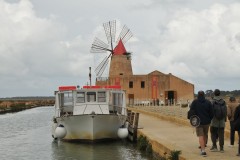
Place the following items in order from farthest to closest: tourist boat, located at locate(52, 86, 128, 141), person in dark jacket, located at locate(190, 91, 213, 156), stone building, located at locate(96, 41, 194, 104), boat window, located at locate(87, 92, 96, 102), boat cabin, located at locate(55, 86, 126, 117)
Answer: stone building, located at locate(96, 41, 194, 104), boat window, located at locate(87, 92, 96, 102), boat cabin, located at locate(55, 86, 126, 117), tourist boat, located at locate(52, 86, 128, 141), person in dark jacket, located at locate(190, 91, 213, 156)

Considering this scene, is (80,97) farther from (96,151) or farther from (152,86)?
(152,86)

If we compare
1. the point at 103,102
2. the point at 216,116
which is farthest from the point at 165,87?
the point at 216,116

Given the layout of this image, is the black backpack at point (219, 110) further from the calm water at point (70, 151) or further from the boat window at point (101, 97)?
the boat window at point (101, 97)

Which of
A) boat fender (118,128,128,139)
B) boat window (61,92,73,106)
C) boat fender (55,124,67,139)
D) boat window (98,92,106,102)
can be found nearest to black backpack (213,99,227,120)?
boat fender (118,128,128,139)

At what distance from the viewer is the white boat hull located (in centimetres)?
2059

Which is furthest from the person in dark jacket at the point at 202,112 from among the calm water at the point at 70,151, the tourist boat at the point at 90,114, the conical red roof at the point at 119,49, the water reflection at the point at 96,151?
the conical red roof at the point at 119,49

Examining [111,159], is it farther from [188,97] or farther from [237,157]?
[188,97]

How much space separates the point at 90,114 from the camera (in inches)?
803

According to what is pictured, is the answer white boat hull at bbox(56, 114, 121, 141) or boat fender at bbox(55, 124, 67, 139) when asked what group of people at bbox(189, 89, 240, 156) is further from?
boat fender at bbox(55, 124, 67, 139)

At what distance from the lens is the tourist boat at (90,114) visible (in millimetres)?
20766

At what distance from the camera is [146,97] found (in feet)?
201

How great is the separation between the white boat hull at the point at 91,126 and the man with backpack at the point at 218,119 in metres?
9.02

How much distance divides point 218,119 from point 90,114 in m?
9.35

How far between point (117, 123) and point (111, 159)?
483 cm
